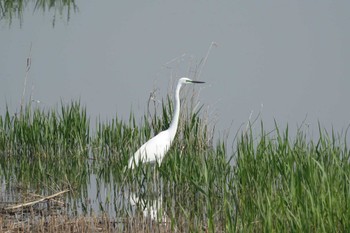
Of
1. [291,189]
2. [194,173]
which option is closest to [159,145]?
[194,173]

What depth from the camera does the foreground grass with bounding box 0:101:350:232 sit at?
528 cm

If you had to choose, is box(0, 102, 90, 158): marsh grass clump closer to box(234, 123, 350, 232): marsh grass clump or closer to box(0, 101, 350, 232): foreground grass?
box(0, 101, 350, 232): foreground grass

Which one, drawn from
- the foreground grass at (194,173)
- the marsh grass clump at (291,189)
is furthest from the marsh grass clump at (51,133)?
the marsh grass clump at (291,189)

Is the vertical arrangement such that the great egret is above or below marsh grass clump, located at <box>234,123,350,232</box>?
above

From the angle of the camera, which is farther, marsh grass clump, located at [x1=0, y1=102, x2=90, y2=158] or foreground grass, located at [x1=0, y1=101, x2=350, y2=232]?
marsh grass clump, located at [x1=0, y1=102, x2=90, y2=158]

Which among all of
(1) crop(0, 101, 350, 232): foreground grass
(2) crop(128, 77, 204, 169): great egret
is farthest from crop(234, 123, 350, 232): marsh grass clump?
(2) crop(128, 77, 204, 169): great egret

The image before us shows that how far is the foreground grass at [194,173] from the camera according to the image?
528 cm

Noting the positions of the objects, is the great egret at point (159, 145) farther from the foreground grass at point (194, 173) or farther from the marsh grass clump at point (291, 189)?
the marsh grass clump at point (291, 189)

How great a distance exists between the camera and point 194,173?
702 centimetres

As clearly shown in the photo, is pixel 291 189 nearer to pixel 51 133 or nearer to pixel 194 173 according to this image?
pixel 194 173

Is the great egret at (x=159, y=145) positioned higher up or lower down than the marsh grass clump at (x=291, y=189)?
higher up

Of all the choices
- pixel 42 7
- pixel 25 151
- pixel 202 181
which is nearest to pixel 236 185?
pixel 202 181

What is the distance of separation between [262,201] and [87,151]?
14.3ft

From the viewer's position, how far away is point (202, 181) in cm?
688
